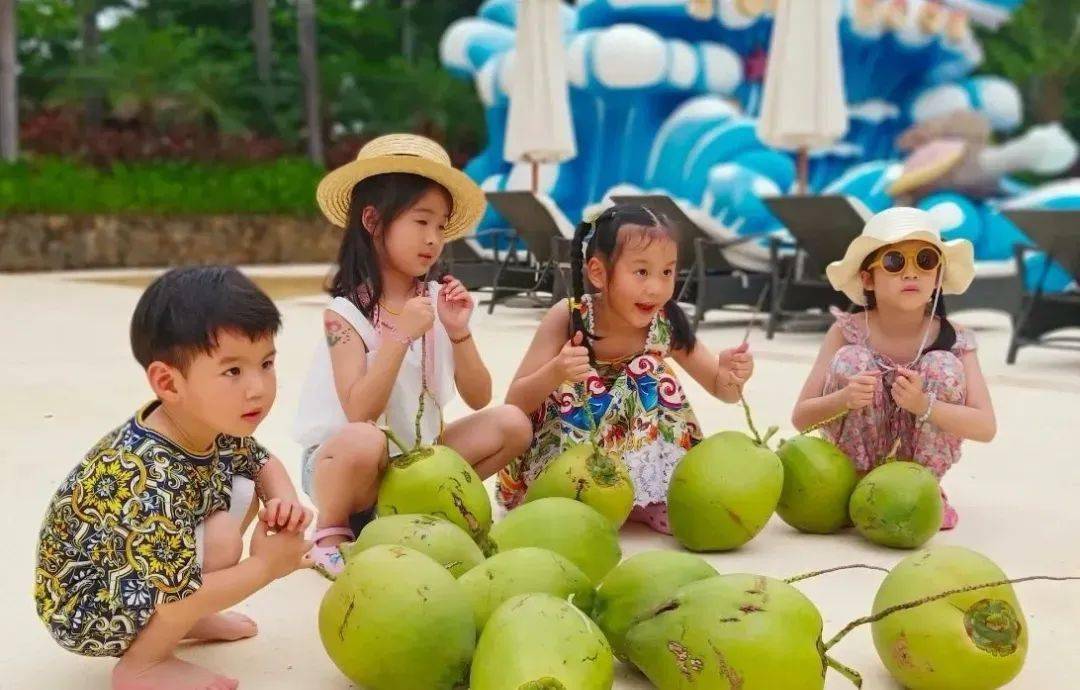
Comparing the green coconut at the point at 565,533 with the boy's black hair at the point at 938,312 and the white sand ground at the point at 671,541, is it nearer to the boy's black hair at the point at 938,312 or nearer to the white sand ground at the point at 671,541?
the white sand ground at the point at 671,541

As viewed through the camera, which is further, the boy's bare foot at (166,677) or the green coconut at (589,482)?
the green coconut at (589,482)

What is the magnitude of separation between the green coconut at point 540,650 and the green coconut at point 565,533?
0.49 meters

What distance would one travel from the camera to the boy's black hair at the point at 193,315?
2107 millimetres

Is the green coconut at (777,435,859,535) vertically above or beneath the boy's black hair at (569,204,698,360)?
beneath

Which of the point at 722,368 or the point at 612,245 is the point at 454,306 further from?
the point at 722,368

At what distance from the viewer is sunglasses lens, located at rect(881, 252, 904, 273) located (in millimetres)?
Result: 3379

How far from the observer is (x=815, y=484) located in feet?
10.4

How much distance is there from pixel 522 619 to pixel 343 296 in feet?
5.07

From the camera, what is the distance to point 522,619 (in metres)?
1.82

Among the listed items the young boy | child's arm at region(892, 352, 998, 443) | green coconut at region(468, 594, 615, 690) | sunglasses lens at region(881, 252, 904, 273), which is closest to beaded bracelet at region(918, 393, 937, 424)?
child's arm at region(892, 352, 998, 443)

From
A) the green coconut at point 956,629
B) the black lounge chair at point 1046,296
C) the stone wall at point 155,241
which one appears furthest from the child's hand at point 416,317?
the stone wall at point 155,241

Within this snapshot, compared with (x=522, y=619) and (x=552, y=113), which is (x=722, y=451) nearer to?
(x=522, y=619)

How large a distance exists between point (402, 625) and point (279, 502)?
12.0 inches

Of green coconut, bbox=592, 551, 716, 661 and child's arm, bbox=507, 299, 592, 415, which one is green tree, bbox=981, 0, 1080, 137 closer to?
child's arm, bbox=507, 299, 592, 415
